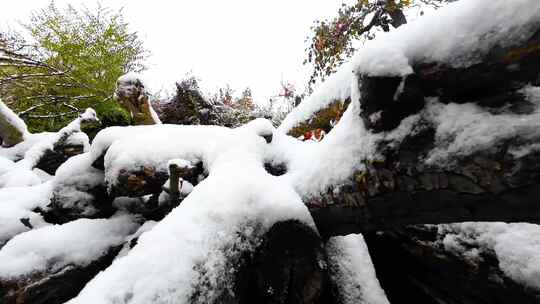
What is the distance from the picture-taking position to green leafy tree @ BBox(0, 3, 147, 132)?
22.4 ft

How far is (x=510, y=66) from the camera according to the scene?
0.95 meters

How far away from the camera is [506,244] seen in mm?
1725

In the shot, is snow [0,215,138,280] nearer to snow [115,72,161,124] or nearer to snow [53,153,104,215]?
snow [53,153,104,215]

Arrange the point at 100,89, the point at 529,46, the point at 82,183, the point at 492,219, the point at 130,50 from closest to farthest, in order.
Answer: the point at 529,46, the point at 492,219, the point at 82,183, the point at 100,89, the point at 130,50

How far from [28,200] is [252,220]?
3.66 metres

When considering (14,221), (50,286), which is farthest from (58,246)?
(14,221)

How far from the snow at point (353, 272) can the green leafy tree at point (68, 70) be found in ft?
22.4

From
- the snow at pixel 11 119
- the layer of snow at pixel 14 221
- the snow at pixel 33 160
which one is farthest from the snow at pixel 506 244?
the snow at pixel 11 119

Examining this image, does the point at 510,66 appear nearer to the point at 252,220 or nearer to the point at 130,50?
the point at 252,220

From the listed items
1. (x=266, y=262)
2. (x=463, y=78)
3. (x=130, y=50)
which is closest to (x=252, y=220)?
(x=266, y=262)

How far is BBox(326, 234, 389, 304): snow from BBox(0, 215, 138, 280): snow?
247cm

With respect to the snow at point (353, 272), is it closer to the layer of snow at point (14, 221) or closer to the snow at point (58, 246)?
the snow at point (58, 246)

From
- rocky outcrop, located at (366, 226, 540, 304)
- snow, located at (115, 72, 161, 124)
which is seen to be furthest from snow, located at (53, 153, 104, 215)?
rocky outcrop, located at (366, 226, 540, 304)

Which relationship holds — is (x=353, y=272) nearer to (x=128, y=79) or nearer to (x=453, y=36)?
(x=453, y=36)
